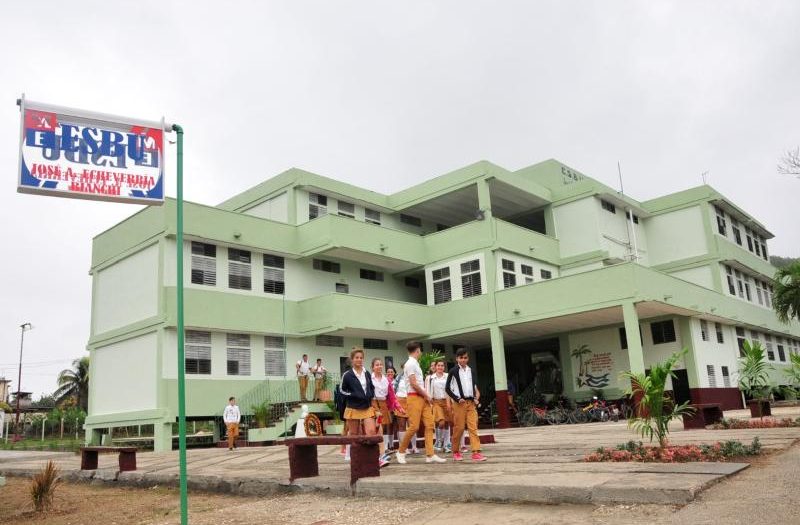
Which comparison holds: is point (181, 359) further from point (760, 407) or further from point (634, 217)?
point (634, 217)

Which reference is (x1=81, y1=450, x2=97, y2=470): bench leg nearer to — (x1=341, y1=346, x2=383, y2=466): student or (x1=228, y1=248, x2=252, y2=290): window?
(x1=341, y1=346, x2=383, y2=466): student

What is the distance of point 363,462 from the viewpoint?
8.76m

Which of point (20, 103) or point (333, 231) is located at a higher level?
point (333, 231)

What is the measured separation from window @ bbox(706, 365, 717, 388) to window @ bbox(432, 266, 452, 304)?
33.5ft

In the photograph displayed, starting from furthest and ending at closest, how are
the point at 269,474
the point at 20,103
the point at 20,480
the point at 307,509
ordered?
the point at 20,480 < the point at 269,474 < the point at 307,509 < the point at 20,103

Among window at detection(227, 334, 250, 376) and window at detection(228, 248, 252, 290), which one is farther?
window at detection(228, 248, 252, 290)

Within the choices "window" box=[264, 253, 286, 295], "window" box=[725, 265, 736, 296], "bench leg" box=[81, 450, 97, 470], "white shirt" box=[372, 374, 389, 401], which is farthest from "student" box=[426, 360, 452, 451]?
"window" box=[725, 265, 736, 296]

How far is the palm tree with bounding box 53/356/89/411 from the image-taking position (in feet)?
187

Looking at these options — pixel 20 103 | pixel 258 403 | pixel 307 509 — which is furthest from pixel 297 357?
pixel 20 103

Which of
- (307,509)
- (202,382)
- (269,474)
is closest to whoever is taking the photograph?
(307,509)

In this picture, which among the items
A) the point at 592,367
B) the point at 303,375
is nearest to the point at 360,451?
the point at 303,375

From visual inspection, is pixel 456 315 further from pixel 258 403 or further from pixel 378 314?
pixel 258 403

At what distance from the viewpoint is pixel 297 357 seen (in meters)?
25.8

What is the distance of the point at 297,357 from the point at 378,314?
11.2 ft
